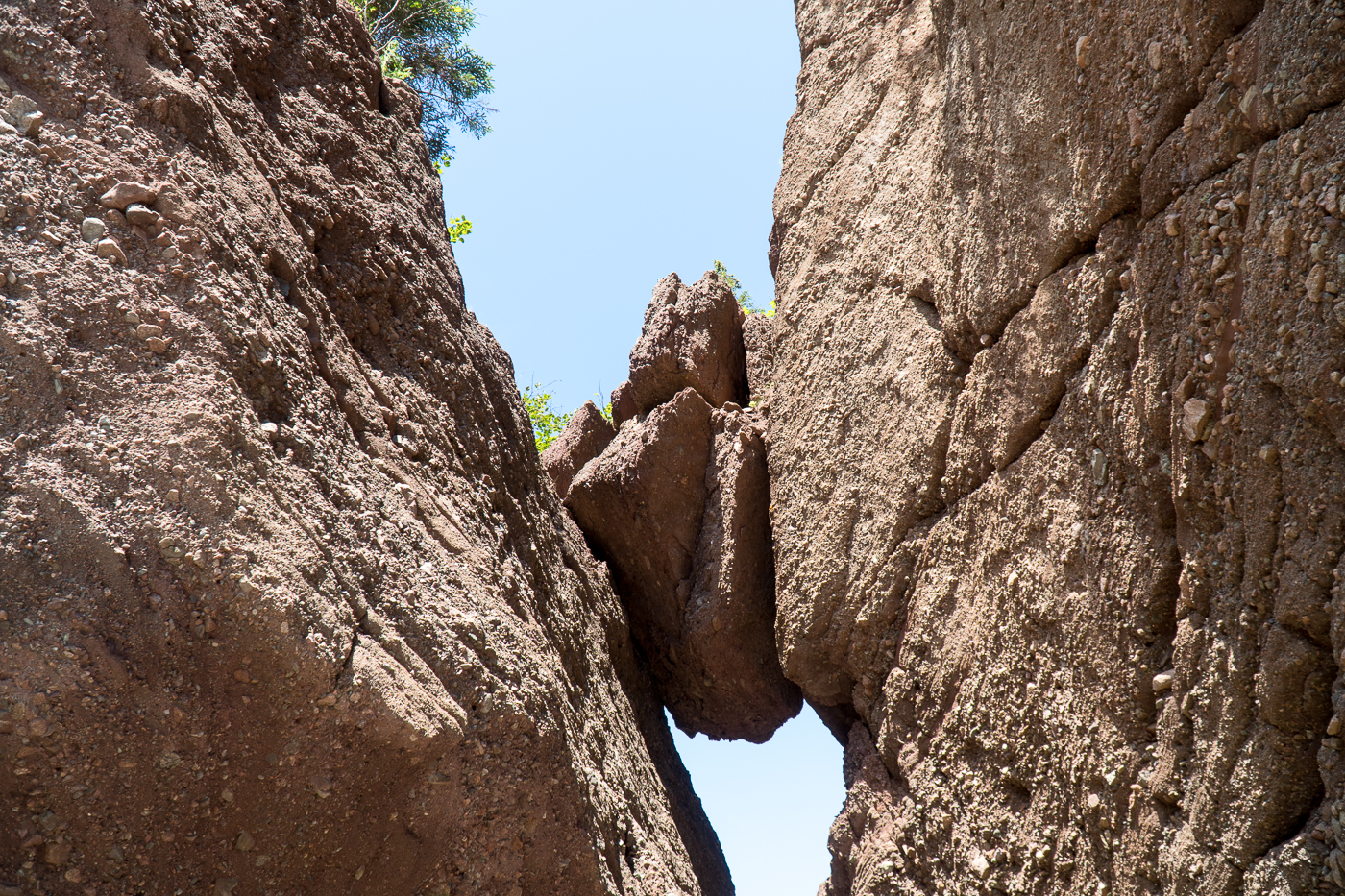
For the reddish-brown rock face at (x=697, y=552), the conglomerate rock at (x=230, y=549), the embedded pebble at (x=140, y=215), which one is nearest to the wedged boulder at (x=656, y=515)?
the reddish-brown rock face at (x=697, y=552)

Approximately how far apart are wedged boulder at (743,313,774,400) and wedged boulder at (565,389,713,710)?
300mm

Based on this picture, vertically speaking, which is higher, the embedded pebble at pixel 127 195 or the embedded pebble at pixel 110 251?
the embedded pebble at pixel 127 195

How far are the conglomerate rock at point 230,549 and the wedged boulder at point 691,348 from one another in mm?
1638

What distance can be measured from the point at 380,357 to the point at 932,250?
2.34 meters

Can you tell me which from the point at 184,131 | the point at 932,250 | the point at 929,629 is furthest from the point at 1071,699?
the point at 184,131

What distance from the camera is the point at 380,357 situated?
351cm

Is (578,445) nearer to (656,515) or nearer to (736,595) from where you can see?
(656,515)

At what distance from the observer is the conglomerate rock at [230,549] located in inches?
89.2

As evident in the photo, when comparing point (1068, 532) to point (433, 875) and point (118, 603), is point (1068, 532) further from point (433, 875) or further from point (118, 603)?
point (118, 603)

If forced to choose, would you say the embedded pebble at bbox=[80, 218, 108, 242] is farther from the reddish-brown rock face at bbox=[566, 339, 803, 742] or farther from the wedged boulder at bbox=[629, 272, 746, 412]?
the wedged boulder at bbox=[629, 272, 746, 412]

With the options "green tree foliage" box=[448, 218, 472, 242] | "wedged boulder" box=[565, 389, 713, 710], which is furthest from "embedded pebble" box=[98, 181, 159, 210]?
"green tree foliage" box=[448, 218, 472, 242]

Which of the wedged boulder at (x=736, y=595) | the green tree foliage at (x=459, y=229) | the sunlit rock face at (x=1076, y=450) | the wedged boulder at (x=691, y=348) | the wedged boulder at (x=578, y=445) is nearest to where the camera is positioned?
the sunlit rock face at (x=1076, y=450)

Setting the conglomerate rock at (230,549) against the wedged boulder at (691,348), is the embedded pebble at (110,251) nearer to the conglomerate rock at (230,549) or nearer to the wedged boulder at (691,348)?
the conglomerate rock at (230,549)

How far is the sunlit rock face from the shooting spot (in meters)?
2.07
